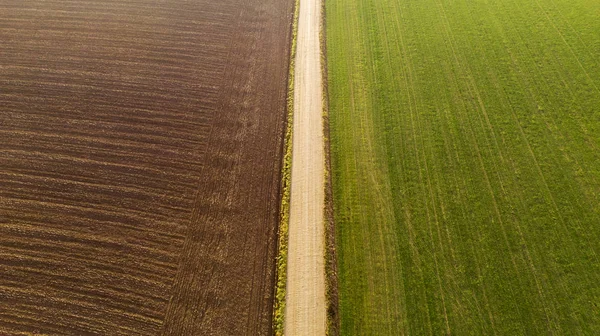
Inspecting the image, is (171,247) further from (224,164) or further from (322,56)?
(322,56)

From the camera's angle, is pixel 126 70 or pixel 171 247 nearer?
pixel 171 247

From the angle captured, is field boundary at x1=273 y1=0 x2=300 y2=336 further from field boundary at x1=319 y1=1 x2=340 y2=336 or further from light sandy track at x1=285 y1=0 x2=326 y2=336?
field boundary at x1=319 y1=1 x2=340 y2=336

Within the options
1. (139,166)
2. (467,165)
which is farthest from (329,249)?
(139,166)

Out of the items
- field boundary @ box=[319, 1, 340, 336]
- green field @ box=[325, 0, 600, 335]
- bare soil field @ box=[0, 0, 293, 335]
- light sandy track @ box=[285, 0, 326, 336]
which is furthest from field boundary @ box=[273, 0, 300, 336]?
green field @ box=[325, 0, 600, 335]

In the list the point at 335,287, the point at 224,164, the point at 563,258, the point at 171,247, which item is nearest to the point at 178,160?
the point at 224,164

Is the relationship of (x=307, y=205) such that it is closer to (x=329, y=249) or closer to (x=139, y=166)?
(x=329, y=249)

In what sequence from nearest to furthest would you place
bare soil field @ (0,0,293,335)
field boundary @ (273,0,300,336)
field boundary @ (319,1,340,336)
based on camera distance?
1. field boundary @ (319,1,340,336)
2. field boundary @ (273,0,300,336)
3. bare soil field @ (0,0,293,335)

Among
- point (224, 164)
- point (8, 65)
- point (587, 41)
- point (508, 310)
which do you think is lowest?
point (508, 310)
